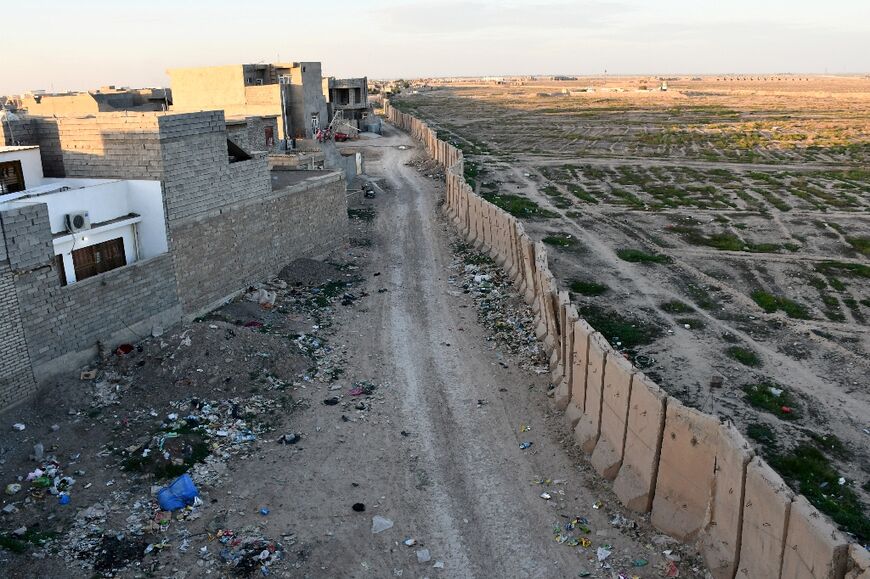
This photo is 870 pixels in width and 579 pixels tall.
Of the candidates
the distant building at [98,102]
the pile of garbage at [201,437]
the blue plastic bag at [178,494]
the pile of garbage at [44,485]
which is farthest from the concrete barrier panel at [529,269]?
the distant building at [98,102]

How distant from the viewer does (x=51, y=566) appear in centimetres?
755

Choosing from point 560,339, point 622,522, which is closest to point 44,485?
point 622,522

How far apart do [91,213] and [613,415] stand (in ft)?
35.5

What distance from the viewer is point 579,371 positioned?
10.3m

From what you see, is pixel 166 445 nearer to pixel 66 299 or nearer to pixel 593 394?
pixel 66 299

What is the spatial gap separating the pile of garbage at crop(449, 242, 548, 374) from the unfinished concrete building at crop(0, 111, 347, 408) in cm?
549

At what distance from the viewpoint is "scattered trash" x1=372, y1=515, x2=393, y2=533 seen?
826 cm

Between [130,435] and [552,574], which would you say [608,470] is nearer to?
[552,574]

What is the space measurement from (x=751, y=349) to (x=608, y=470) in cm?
613

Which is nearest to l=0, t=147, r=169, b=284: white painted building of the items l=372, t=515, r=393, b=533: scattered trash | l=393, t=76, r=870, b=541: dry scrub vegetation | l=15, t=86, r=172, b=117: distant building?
l=372, t=515, r=393, b=533: scattered trash

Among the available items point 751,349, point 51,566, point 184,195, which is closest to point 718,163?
point 751,349

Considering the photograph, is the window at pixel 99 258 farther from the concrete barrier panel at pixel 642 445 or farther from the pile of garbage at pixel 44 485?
the concrete barrier panel at pixel 642 445

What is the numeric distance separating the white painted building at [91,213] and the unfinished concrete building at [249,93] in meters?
23.1

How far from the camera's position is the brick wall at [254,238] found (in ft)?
48.8
